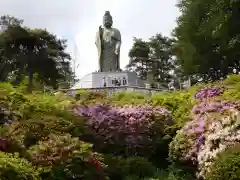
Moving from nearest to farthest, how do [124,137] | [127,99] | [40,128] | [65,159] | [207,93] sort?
[65,159], [40,128], [124,137], [207,93], [127,99]

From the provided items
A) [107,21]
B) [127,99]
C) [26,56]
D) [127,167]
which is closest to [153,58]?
[26,56]

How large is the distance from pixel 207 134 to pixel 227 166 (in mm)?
1683

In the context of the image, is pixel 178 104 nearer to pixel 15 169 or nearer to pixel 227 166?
pixel 227 166

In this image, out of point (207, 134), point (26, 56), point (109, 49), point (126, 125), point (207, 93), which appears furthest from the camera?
point (26, 56)

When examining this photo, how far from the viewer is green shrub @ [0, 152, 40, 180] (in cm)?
709

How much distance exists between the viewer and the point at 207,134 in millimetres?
10141

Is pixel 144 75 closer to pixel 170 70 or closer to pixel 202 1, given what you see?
pixel 170 70

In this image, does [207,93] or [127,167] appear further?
[207,93]

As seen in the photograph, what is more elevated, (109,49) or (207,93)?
(109,49)

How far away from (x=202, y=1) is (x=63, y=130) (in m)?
19.5

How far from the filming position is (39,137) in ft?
30.5

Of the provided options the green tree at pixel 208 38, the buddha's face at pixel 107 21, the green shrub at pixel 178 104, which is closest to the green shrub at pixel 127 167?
the green shrub at pixel 178 104

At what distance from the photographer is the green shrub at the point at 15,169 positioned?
7.09 m

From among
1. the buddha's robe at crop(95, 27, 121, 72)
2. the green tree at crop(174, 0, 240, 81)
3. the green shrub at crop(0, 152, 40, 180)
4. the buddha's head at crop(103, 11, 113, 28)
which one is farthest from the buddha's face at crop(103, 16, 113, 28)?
the green shrub at crop(0, 152, 40, 180)
